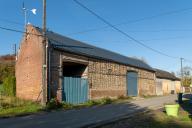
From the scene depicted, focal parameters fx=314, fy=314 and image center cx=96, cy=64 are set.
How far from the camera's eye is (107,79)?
118 feet

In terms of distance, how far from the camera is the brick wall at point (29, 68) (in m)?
28.9

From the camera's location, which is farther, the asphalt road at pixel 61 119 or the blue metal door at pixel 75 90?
the blue metal door at pixel 75 90

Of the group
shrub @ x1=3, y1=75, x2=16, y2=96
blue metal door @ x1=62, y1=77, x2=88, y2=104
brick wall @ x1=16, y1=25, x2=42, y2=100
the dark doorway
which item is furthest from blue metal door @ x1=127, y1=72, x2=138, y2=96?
brick wall @ x1=16, y1=25, x2=42, y2=100

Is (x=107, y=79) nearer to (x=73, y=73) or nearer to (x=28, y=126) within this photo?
(x=73, y=73)

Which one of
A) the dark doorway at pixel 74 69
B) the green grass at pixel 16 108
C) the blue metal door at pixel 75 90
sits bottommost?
the green grass at pixel 16 108

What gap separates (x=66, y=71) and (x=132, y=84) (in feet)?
40.8

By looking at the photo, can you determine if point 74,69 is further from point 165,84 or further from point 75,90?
point 165,84

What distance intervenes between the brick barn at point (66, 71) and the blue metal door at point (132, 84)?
2.05 metres

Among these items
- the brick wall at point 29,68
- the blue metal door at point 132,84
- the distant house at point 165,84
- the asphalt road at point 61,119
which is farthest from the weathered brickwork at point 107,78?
the asphalt road at point 61,119

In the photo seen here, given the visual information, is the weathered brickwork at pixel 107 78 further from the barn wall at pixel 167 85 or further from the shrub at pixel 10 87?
the barn wall at pixel 167 85

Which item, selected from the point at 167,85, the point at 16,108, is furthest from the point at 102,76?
the point at 167,85

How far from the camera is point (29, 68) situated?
3070 cm

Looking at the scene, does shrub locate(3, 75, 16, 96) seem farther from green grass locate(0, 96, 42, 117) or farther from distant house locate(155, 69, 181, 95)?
distant house locate(155, 69, 181, 95)

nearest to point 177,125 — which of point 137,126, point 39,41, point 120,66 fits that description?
point 137,126
